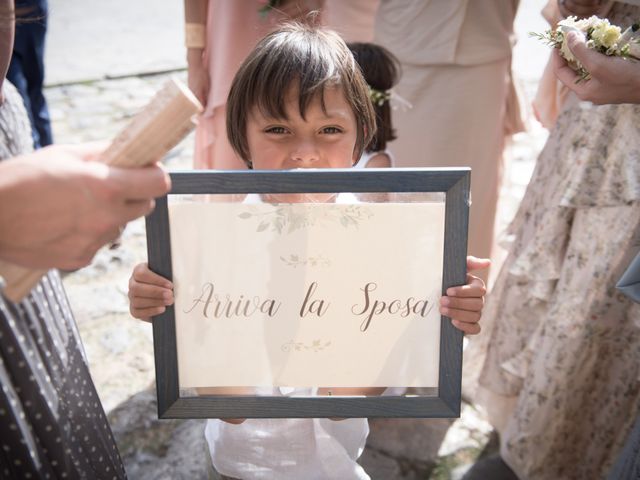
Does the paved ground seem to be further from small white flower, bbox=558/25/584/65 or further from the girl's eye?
small white flower, bbox=558/25/584/65

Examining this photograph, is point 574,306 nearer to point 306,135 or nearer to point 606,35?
point 606,35

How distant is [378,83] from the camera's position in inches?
94.4

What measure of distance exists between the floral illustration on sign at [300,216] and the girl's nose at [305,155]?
28 cm

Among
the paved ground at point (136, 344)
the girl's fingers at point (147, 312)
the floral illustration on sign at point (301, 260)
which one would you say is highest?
the floral illustration on sign at point (301, 260)

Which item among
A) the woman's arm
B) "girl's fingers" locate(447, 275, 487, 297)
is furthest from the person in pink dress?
"girl's fingers" locate(447, 275, 487, 297)

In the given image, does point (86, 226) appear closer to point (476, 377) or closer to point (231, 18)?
point (231, 18)

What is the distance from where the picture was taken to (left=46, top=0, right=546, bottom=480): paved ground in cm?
219

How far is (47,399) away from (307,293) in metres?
0.45

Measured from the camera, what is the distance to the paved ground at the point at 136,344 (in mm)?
2193

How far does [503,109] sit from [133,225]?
7.45 ft

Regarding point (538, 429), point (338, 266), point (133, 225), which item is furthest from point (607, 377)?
point (133, 225)

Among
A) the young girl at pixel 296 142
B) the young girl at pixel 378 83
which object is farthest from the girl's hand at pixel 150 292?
the young girl at pixel 378 83

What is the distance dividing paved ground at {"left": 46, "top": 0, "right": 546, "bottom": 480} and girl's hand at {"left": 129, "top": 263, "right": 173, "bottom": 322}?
1.28m

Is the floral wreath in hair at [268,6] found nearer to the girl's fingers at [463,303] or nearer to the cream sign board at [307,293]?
the cream sign board at [307,293]
